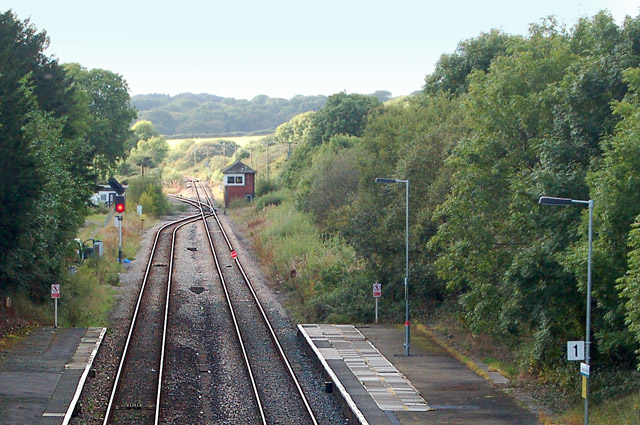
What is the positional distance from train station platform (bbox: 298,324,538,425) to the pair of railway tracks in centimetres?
120

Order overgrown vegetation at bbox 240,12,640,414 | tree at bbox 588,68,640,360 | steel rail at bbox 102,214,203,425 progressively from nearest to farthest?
tree at bbox 588,68,640,360
overgrown vegetation at bbox 240,12,640,414
steel rail at bbox 102,214,203,425

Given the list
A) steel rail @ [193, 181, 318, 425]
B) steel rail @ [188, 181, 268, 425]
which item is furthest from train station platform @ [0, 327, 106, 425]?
steel rail @ [193, 181, 318, 425]

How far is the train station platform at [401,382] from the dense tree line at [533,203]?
1.73m

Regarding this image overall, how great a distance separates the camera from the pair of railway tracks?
1808 cm

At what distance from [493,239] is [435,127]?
405 inches

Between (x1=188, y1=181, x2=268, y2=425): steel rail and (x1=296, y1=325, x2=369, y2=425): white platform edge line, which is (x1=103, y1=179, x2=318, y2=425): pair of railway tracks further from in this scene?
(x1=296, y1=325, x2=369, y2=425): white platform edge line

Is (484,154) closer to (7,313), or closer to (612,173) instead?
(612,173)

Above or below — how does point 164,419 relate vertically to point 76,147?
below

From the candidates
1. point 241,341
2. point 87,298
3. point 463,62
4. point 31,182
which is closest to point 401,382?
point 241,341

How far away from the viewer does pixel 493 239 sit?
76.4 feet

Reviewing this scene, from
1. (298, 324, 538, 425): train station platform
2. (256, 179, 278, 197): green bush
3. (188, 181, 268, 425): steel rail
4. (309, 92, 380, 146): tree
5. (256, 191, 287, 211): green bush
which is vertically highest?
(309, 92, 380, 146): tree

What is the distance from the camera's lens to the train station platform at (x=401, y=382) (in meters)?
17.7

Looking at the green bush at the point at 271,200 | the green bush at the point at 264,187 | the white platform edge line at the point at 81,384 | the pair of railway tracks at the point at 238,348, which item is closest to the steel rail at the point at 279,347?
the pair of railway tracks at the point at 238,348

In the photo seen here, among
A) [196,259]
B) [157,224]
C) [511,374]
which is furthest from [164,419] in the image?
[157,224]
